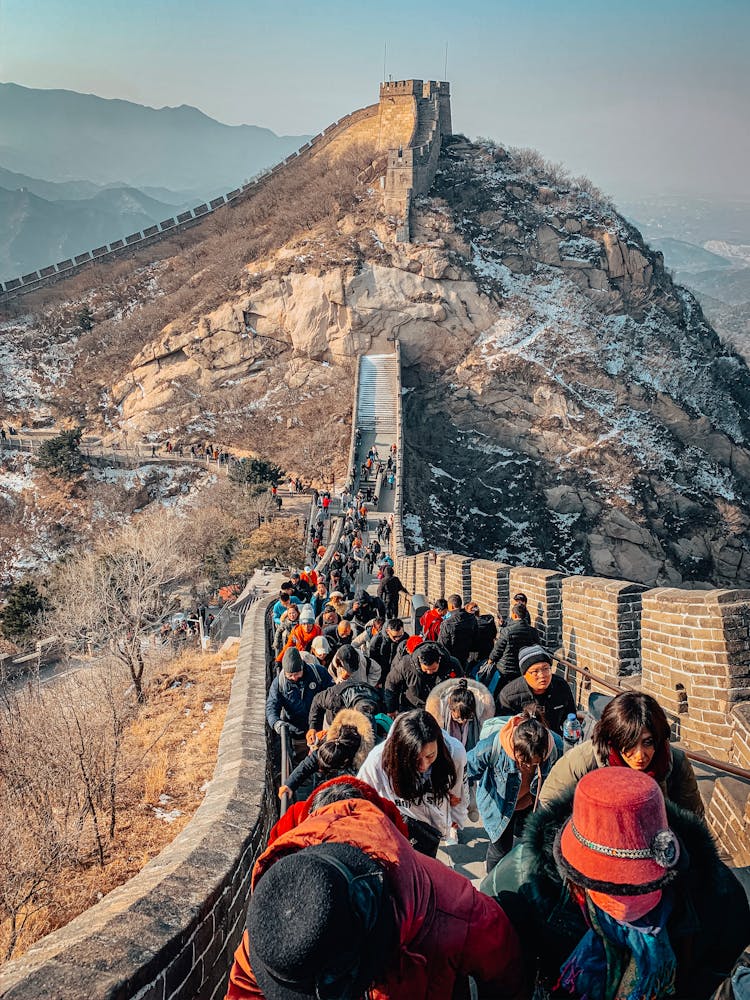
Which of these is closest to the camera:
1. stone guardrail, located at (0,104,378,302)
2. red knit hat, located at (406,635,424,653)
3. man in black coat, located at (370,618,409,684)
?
red knit hat, located at (406,635,424,653)

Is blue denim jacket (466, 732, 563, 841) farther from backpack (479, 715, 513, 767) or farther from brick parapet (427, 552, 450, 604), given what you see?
brick parapet (427, 552, 450, 604)

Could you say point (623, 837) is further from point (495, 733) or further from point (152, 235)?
point (152, 235)

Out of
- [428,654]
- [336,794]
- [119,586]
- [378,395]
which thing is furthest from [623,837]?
[378,395]

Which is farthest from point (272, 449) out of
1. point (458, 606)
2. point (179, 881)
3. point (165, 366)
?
point (179, 881)

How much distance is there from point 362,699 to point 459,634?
2247mm

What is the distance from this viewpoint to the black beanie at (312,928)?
1554 millimetres

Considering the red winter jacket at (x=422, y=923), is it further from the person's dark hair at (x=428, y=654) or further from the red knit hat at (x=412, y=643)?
the red knit hat at (x=412, y=643)

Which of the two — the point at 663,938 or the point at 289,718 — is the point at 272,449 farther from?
the point at 663,938

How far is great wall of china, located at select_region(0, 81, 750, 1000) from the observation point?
255 cm

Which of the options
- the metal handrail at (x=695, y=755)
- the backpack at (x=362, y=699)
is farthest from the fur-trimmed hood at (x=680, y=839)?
the backpack at (x=362, y=699)

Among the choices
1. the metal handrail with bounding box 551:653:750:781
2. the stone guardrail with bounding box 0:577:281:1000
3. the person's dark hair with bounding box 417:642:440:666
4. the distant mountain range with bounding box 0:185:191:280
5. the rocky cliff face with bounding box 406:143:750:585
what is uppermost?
the distant mountain range with bounding box 0:185:191:280

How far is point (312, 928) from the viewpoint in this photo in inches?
60.7

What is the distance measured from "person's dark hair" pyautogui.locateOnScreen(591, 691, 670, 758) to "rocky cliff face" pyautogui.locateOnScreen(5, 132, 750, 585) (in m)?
27.0

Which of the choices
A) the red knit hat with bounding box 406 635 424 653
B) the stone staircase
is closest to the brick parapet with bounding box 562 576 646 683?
the red knit hat with bounding box 406 635 424 653
